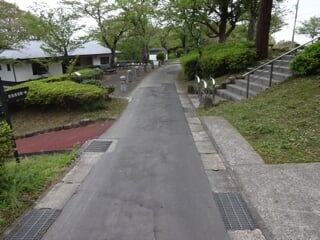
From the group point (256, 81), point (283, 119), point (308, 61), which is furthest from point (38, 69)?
point (283, 119)

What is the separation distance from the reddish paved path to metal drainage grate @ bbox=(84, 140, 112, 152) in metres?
0.45

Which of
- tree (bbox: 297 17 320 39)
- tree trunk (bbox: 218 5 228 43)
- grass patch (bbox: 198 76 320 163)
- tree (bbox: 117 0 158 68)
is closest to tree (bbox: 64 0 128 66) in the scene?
tree (bbox: 117 0 158 68)

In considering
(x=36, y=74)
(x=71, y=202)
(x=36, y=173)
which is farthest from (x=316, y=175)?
(x=36, y=74)

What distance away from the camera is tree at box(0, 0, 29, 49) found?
17995 mm

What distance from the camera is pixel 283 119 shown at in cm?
617

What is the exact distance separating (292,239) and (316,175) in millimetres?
1633

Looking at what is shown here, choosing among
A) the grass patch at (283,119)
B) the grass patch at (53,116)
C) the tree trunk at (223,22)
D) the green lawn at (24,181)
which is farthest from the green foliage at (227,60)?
the green lawn at (24,181)

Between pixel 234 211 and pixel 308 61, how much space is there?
21.3 feet

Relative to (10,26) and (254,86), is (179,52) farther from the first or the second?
(254,86)

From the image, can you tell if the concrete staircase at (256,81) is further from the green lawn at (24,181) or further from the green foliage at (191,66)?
the green lawn at (24,181)

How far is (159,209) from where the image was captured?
11.1 ft

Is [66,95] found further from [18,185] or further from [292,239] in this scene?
[292,239]

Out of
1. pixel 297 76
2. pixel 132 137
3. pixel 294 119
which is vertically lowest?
pixel 132 137

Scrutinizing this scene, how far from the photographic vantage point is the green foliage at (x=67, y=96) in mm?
9727
